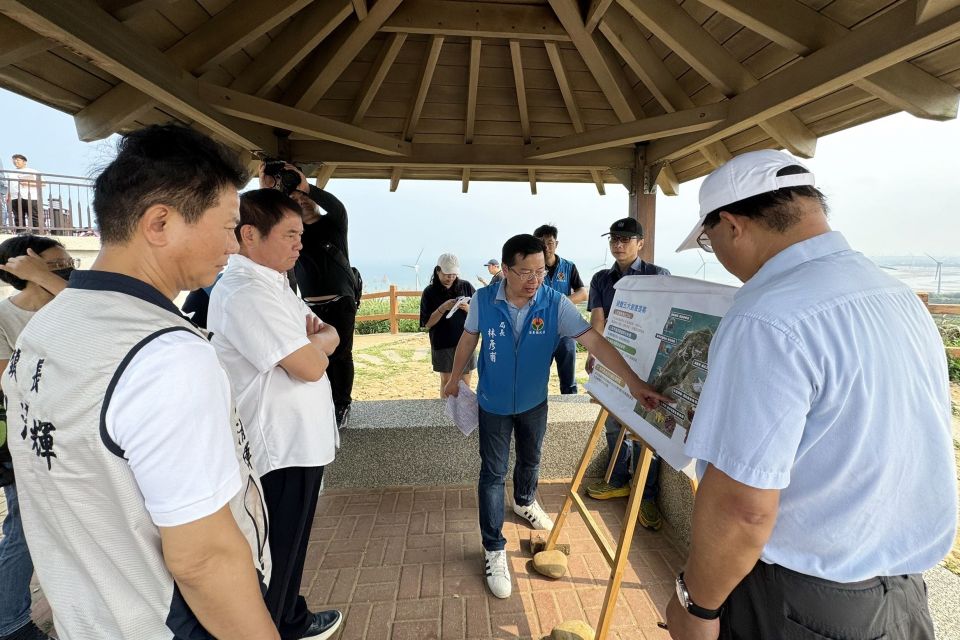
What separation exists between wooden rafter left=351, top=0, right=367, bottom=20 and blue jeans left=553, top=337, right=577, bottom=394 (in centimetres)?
350

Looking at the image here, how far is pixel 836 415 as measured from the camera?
1008mm

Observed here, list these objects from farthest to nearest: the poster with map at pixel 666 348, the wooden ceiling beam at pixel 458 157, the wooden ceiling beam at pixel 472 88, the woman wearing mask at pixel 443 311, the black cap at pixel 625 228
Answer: the woman wearing mask at pixel 443 311 < the wooden ceiling beam at pixel 458 157 < the black cap at pixel 625 228 < the wooden ceiling beam at pixel 472 88 < the poster with map at pixel 666 348

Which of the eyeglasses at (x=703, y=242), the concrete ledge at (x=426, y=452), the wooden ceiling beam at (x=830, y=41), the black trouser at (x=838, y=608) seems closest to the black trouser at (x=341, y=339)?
the concrete ledge at (x=426, y=452)

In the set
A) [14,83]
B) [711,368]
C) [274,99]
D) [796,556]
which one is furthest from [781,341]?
[274,99]

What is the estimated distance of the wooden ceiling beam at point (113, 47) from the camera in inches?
72.6

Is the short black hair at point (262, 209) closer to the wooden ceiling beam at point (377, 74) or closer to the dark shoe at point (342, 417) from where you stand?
the dark shoe at point (342, 417)

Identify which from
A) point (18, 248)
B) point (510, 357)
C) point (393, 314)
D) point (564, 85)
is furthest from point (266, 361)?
point (393, 314)

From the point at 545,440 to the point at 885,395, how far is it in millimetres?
2898

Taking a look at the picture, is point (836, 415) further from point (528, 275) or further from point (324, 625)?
point (324, 625)

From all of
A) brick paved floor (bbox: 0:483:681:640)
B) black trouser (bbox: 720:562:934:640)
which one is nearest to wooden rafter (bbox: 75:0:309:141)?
brick paved floor (bbox: 0:483:681:640)

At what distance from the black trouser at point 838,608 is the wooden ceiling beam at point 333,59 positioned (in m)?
3.61

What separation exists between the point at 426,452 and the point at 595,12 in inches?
142

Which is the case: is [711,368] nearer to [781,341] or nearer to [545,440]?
[781,341]

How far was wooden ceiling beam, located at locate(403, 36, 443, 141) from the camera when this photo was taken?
374cm
